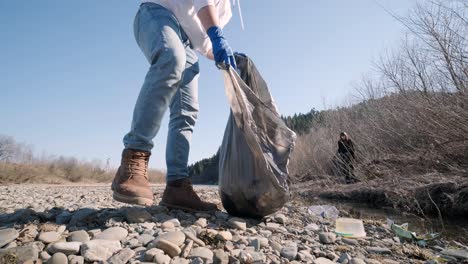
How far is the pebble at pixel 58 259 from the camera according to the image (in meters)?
1.02

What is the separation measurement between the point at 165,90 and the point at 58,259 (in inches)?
34.8

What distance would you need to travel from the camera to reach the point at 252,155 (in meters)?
1.67

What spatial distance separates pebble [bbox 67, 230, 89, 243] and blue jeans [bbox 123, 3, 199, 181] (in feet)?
1.55

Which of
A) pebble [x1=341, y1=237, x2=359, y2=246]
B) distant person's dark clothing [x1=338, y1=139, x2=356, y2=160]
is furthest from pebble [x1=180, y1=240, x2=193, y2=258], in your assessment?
distant person's dark clothing [x1=338, y1=139, x2=356, y2=160]

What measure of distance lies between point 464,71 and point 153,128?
4.80 metres

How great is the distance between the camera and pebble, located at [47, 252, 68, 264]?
102 cm

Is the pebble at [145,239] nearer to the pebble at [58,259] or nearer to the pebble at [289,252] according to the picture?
the pebble at [58,259]

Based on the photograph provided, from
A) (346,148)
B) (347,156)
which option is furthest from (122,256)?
(347,156)

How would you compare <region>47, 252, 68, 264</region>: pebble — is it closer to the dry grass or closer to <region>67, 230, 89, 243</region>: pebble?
<region>67, 230, 89, 243</region>: pebble

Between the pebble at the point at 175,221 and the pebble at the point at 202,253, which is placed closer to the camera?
the pebble at the point at 202,253

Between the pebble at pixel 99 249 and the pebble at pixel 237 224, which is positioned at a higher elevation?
the pebble at pixel 237 224

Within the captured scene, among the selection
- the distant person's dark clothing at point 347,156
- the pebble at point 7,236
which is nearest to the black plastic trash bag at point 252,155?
the pebble at point 7,236

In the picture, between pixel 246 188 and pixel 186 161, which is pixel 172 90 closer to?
pixel 186 161

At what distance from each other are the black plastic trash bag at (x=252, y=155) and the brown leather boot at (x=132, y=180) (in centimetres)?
48
